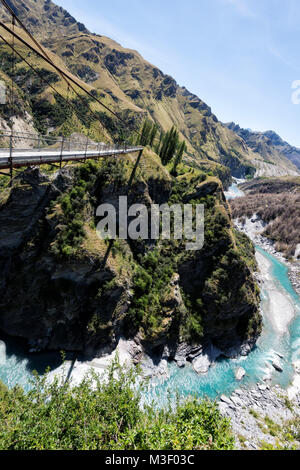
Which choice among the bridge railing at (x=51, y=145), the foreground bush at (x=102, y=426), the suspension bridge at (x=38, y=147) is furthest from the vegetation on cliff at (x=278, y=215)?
the bridge railing at (x=51, y=145)

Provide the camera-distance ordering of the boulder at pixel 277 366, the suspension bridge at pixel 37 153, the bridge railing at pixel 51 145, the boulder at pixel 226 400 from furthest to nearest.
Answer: the boulder at pixel 277 366 → the boulder at pixel 226 400 → the bridge railing at pixel 51 145 → the suspension bridge at pixel 37 153

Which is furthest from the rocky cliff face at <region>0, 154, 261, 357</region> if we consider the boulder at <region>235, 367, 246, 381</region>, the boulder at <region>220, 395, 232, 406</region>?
the boulder at <region>220, 395, 232, 406</region>

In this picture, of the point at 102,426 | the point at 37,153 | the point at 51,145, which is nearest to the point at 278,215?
the point at 51,145

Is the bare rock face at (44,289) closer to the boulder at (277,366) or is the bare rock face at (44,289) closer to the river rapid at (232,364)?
the river rapid at (232,364)

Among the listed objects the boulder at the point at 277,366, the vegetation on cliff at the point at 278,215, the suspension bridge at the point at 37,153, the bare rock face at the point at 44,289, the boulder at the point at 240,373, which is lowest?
the boulder at the point at 240,373

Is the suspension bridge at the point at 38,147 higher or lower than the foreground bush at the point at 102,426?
higher

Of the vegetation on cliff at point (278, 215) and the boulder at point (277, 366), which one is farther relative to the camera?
the vegetation on cliff at point (278, 215)

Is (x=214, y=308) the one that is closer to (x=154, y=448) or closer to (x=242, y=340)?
(x=242, y=340)
